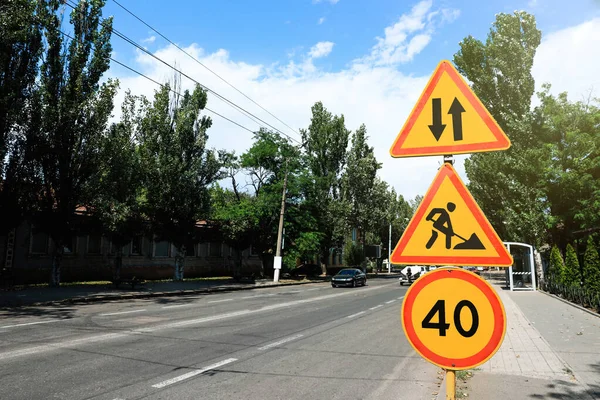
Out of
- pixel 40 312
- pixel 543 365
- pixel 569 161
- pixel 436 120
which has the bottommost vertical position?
pixel 40 312

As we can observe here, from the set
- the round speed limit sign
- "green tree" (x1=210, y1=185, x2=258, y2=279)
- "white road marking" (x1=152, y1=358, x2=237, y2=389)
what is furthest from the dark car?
the round speed limit sign

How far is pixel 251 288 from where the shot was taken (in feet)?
90.6

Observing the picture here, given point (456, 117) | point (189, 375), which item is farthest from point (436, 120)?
point (189, 375)

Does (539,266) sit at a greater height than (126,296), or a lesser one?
greater

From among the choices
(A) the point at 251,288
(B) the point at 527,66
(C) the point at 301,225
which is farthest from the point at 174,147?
(B) the point at 527,66

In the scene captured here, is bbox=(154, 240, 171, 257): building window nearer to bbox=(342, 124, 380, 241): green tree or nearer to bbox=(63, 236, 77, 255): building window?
bbox=(63, 236, 77, 255): building window

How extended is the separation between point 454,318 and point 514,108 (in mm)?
31351

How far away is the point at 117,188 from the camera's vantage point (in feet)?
74.9

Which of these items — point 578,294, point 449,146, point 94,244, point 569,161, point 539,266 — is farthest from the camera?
point 539,266

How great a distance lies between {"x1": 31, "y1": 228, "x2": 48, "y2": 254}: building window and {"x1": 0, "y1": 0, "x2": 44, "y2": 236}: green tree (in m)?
4.70

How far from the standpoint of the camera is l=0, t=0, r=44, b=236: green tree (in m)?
17.7

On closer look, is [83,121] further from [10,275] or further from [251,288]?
[251,288]

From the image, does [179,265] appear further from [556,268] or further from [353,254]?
[353,254]

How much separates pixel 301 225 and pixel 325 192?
5.90m
